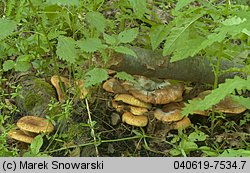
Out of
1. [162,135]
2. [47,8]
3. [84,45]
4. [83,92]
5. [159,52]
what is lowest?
[162,135]

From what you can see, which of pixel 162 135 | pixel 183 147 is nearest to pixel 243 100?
pixel 183 147

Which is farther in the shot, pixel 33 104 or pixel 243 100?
pixel 33 104

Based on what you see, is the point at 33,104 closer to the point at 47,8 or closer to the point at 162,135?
the point at 47,8

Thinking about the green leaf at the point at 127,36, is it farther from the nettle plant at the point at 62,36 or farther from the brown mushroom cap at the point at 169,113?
the brown mushroom cap at the point at 169,113

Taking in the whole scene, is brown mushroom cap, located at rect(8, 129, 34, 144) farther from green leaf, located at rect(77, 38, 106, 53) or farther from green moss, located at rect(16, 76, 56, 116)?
green leaf, located at rect(77, 38, 106, 53)

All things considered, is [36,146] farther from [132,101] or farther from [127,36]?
[127,36]

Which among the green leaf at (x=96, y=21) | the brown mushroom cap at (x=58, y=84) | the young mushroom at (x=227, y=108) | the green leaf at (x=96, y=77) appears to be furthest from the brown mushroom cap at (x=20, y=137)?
the young mushroom at (x=227, y=108)

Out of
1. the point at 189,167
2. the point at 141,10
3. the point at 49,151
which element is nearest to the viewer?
the point at 189,167
